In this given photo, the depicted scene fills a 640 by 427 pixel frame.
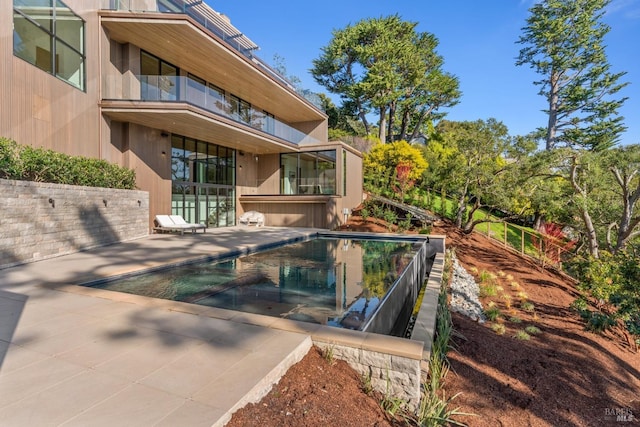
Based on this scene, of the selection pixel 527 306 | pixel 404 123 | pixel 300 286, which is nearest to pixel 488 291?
pixel 527 306

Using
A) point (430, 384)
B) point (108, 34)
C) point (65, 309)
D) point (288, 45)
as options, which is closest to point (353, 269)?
point (430, 384)

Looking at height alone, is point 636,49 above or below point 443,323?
above

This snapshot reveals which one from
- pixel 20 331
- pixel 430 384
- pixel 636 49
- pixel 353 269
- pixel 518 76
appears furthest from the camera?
pixel 518 76

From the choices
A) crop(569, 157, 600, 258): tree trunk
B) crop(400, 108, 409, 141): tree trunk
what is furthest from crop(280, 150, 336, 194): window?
crop(400, 108, 409, 141): tree trunk

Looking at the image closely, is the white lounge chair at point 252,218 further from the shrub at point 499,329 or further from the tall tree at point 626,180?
the tall tree at point 626,180

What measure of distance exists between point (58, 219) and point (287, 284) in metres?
5.78

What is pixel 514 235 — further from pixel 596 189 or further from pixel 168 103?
pixel 168 103

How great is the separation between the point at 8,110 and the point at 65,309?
6377 mm

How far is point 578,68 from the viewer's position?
2355 cm

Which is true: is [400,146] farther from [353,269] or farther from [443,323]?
[443,323]

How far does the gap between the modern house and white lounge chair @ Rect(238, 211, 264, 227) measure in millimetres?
689

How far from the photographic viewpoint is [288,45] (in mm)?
22922

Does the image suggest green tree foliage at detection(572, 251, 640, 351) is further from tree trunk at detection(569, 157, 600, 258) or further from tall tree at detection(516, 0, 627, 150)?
tall tree at detection(516, 0, 627, 150)

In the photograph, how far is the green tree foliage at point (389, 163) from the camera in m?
20.1
